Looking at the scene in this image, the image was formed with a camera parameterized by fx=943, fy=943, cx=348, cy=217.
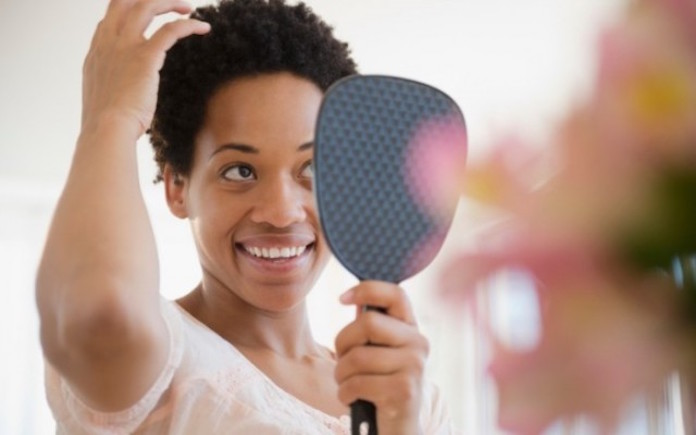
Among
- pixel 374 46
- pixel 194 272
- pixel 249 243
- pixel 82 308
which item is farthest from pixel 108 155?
pixel 194 272

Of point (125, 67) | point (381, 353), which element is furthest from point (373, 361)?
point (125, 67)

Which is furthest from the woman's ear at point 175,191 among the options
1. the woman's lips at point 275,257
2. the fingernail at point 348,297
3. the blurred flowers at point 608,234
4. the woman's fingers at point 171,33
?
the blurred flowers at point 608,234

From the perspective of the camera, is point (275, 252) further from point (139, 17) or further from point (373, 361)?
point (373, 361)

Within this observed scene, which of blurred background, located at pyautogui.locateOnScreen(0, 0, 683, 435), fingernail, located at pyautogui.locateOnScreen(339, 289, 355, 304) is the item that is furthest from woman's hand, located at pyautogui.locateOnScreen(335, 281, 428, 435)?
blurred background, located at pyautogui.locateOnScreen(0, 0, 683, 435)

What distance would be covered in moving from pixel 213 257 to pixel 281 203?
Result: 0.09 m

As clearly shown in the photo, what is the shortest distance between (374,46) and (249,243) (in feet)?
7.97

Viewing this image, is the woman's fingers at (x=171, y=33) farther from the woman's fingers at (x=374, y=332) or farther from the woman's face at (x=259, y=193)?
the woman's fingers at (x=374, y=332)

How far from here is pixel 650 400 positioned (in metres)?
0.13

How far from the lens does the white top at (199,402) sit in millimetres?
603

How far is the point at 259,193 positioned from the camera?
739 mm

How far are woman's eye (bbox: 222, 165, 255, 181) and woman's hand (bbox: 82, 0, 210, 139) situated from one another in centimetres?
16

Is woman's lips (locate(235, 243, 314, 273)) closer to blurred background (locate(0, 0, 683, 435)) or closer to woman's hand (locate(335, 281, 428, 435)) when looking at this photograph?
blurred background (locate(0, 0, 683, 435))

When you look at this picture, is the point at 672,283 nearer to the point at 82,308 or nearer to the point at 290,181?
the point at 82,308

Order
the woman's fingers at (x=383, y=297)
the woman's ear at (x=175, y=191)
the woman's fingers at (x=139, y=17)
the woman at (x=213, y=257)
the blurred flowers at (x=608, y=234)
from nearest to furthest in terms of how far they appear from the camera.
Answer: the blurred flowers at (x=608, y=234) → the woman's fingers at (x=383, y=297) → the woman at (x=213, y=257) → the woman's fingers at (x=139, y=17) → the woman's ear at (x=175, y=191)
